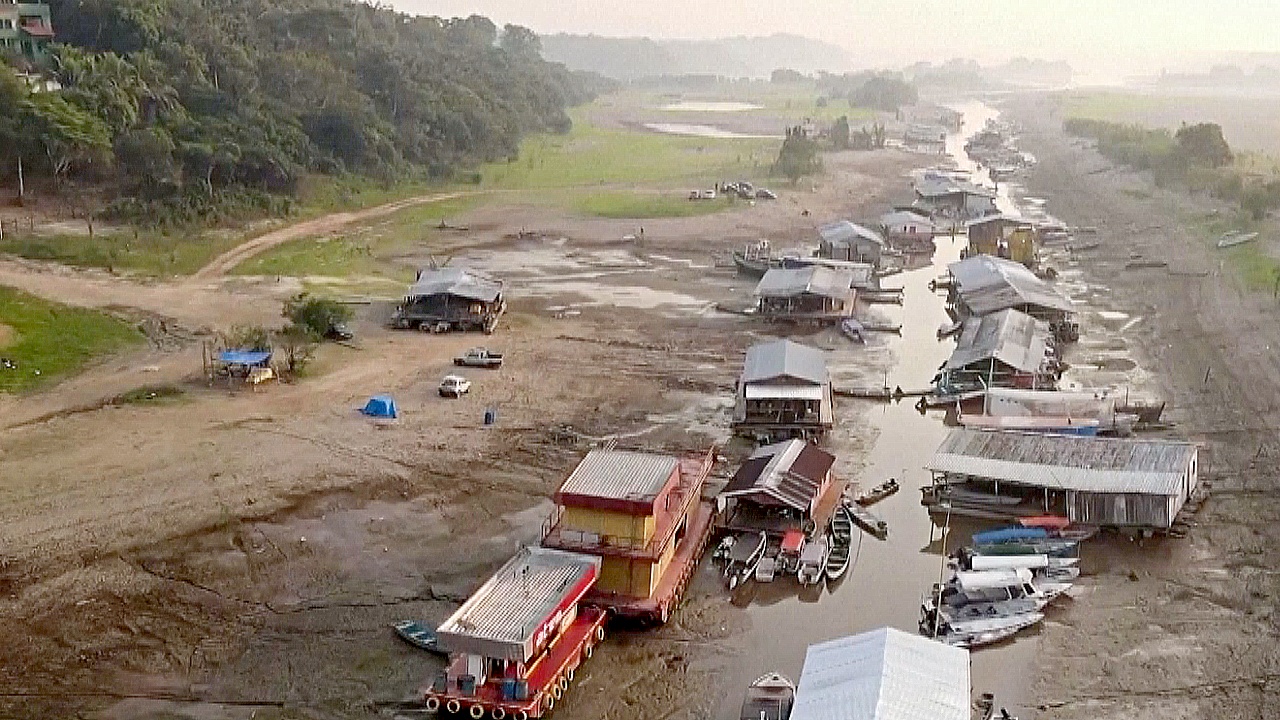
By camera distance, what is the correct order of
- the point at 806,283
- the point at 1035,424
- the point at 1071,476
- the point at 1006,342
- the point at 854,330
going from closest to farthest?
the point at 1071,476 < the point at 1035,424 < the point at 1006,342 < the point at 854,330 < the point at 806,283

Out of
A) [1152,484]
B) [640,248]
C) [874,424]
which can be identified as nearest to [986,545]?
[1152,484]

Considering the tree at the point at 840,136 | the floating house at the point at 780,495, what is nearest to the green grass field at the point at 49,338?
the floating house at the point at 780,495

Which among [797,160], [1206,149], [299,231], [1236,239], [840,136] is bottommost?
[299,231]

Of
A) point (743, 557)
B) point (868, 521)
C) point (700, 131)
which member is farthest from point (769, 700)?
point (700, 131)

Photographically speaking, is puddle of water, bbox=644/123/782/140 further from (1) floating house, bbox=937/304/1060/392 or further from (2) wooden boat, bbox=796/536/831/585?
(2) wooden boat, bbox=796/536/831/585

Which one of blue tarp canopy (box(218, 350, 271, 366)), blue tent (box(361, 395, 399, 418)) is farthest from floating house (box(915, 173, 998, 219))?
blue tarp canopy (box(218, 350, 271, 366))

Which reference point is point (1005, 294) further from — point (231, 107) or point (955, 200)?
point (231, 107)

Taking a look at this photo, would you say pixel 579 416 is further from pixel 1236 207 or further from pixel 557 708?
pixel 1236 207
